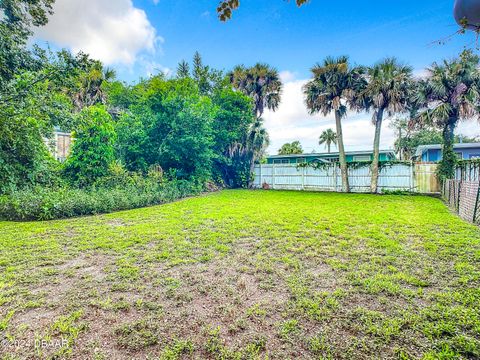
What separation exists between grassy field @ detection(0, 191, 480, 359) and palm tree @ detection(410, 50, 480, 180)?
7.44 meters

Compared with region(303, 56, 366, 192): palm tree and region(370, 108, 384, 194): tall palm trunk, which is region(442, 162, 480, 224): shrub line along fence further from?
region(303, 56, 366, 192): palm tree

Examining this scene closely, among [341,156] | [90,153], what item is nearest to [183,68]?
[90,153]

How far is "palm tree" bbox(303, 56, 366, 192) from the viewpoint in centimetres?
1286

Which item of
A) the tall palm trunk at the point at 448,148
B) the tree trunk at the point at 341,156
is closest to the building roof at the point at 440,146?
the tall palm trunk at the point at 448,148

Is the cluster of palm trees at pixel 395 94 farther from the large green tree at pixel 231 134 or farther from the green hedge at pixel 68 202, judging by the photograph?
the green hedge at pixel 68 202

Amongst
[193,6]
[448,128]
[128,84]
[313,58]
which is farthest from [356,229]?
[128,84]

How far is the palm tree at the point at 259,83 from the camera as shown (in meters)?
17.3

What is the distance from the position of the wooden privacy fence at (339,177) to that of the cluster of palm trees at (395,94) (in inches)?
18.0

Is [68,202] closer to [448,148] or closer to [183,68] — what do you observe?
[448,148]

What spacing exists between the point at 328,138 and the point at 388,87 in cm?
2575

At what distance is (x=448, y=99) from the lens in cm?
1034

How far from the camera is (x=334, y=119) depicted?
14000 millimetres

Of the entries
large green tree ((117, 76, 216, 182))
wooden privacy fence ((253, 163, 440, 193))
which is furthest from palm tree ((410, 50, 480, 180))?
large green tree ((117, 76, 216, 182))

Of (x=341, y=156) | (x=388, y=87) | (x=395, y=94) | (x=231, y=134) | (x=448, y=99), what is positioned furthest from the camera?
(x=231, y=134)
